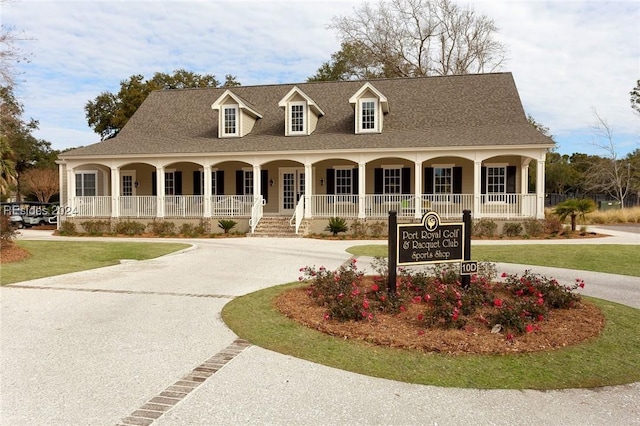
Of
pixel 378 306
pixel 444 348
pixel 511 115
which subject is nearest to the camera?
pixel 444 348

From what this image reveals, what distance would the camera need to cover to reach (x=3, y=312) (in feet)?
23.9

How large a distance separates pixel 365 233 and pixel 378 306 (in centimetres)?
1387

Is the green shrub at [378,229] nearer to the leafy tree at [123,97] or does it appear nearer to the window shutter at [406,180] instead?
the window shutter at [406,180]

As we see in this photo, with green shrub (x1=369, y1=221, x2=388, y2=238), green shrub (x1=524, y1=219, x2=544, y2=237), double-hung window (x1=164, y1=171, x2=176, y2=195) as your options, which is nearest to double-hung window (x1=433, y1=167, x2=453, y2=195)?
Answer: green shrub (x1=369, y1=221, x2=388, y2=238)

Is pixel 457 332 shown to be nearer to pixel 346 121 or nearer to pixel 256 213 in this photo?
pixel 256 213

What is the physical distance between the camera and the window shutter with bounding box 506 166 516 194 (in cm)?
2152

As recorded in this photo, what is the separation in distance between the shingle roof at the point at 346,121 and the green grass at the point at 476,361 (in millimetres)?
15157

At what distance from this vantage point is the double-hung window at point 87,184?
25.8 m

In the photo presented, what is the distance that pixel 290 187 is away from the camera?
24453 millimetres

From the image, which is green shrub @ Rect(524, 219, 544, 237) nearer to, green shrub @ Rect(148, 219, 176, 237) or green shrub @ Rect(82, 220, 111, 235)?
green shrub @ Rect(148, 219, 176, 237)

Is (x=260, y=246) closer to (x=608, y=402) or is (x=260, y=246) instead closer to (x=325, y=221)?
(x=325, y=221)

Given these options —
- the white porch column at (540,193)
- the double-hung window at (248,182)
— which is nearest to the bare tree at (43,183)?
the double-hung window at (248,182)

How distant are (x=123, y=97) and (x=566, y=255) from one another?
3633cm

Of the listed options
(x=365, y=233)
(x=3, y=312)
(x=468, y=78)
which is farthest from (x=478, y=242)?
(x=3, y=312)
